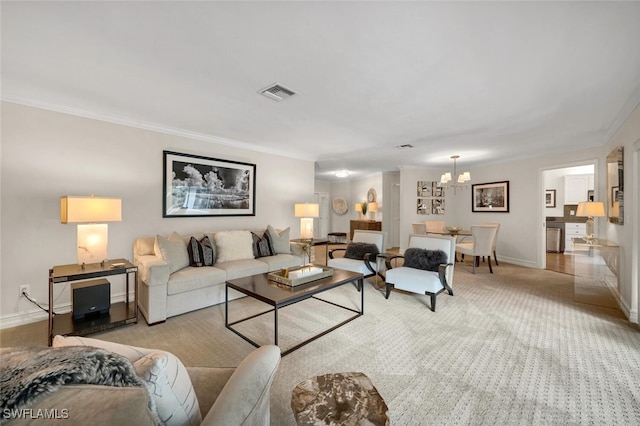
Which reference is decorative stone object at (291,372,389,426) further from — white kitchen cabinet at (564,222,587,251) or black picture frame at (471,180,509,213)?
white kitchen cabinet at (564,222,587,251)

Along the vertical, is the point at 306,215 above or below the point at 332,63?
below

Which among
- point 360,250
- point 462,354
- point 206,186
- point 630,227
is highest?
point 206,186

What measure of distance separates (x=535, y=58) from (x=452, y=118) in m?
1.34

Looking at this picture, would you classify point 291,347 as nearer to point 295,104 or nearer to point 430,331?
point 430,331

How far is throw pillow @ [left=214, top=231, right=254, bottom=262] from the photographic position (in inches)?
152

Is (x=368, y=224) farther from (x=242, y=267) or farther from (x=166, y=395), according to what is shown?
(x=166, y=395)

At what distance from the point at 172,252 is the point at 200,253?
38cm

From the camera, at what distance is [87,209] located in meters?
2.70

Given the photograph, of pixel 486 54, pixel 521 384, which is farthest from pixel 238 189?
pixel 521 384

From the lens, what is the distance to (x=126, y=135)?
11.7 feet

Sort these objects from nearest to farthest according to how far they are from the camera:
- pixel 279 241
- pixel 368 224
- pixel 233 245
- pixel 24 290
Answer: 1. pixel 24 290
2. pixel 233 245
3. pixel 279 241
4. pixel 368 224

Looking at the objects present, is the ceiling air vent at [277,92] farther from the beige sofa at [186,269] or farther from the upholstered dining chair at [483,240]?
the upholstered dining chair at [483,240]

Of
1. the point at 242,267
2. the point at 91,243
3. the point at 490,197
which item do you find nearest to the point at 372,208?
the point at 490,197

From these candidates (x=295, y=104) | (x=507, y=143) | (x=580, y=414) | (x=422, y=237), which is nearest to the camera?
Result: (x=580, y=414)
